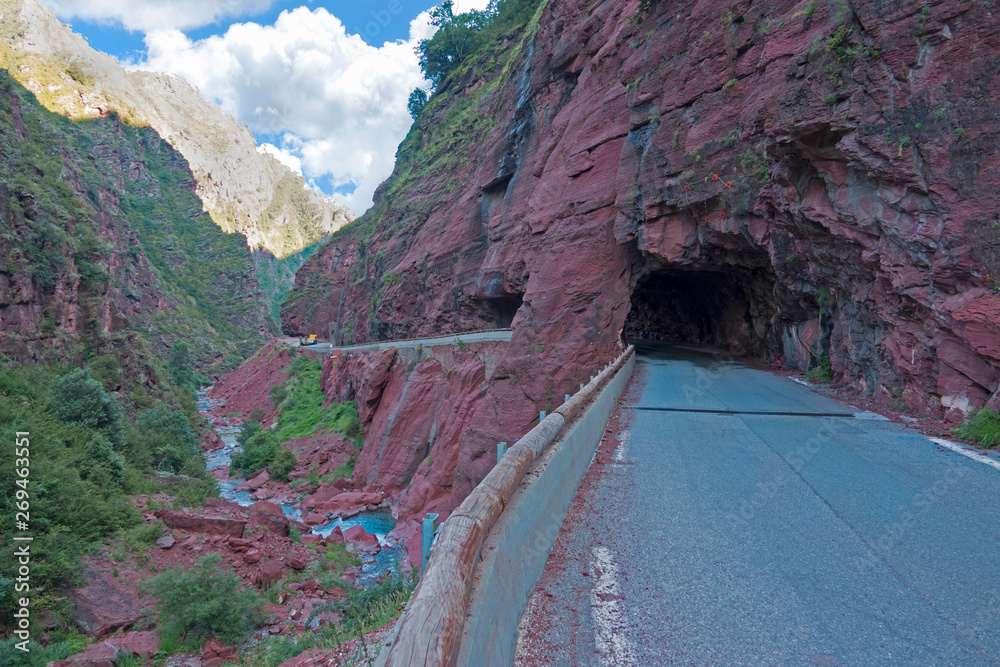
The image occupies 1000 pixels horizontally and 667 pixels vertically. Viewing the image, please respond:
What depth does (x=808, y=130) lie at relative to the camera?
9.71 m

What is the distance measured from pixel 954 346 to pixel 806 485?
16.9 feet

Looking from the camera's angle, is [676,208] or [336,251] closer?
[676,208]

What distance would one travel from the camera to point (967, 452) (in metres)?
5.98

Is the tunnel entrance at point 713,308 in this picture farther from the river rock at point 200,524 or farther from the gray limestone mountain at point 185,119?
the gray limestone mountain at point 185,119

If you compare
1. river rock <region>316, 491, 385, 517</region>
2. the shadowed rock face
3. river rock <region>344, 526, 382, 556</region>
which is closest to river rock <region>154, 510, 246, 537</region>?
river rock <region>344, 526, 382, 556</region>

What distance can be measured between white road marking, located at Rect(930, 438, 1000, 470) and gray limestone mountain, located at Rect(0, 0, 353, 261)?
10023 centimetres

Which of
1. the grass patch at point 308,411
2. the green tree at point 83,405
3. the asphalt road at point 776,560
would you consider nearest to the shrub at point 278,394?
the grass patch at point 308,411

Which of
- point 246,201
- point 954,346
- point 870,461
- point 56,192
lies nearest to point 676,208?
point 954,346

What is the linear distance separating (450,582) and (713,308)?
95.4 feet

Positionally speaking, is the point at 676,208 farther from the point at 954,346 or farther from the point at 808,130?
the point at 954,346

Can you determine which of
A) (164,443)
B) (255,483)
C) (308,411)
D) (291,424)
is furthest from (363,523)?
(308,411)

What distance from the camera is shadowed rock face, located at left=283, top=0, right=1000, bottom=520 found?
7555 millimetres

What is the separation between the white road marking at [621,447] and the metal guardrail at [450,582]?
2979mm

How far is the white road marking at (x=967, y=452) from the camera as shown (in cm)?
551
